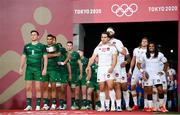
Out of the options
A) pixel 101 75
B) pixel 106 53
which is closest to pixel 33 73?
pixel 101 75

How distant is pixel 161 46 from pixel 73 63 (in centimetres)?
251

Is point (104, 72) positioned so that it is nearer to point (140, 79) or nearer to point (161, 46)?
point (140, 79)

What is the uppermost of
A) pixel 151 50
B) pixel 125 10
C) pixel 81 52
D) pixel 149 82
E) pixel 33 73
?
pixel 125 10

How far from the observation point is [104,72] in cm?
1107

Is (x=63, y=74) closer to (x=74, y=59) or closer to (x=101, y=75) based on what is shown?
(x=74, y=59)

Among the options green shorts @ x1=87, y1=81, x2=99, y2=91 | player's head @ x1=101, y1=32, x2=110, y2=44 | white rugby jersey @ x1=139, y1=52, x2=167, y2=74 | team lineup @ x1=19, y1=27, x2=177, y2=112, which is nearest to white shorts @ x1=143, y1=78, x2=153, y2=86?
team lineup @ x1=19, y1=27, x2=177, y2=112

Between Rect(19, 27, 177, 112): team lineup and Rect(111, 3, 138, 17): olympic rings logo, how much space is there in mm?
1211

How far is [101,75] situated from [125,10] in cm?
305

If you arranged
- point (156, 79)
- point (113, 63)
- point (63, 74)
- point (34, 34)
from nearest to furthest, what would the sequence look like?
point (113, 63), point (156, 79), point (34, 34), point (63, 74)

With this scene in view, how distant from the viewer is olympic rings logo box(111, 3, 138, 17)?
44.3ft

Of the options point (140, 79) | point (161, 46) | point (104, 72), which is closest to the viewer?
point (104, 72)

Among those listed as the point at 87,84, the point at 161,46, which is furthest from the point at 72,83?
the point at 161,46

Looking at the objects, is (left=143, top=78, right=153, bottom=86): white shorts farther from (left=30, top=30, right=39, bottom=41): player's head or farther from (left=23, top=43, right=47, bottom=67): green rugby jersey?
(left=30, top=30, right=39, bottom=41): player's head

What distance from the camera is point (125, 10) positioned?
44.4ft
